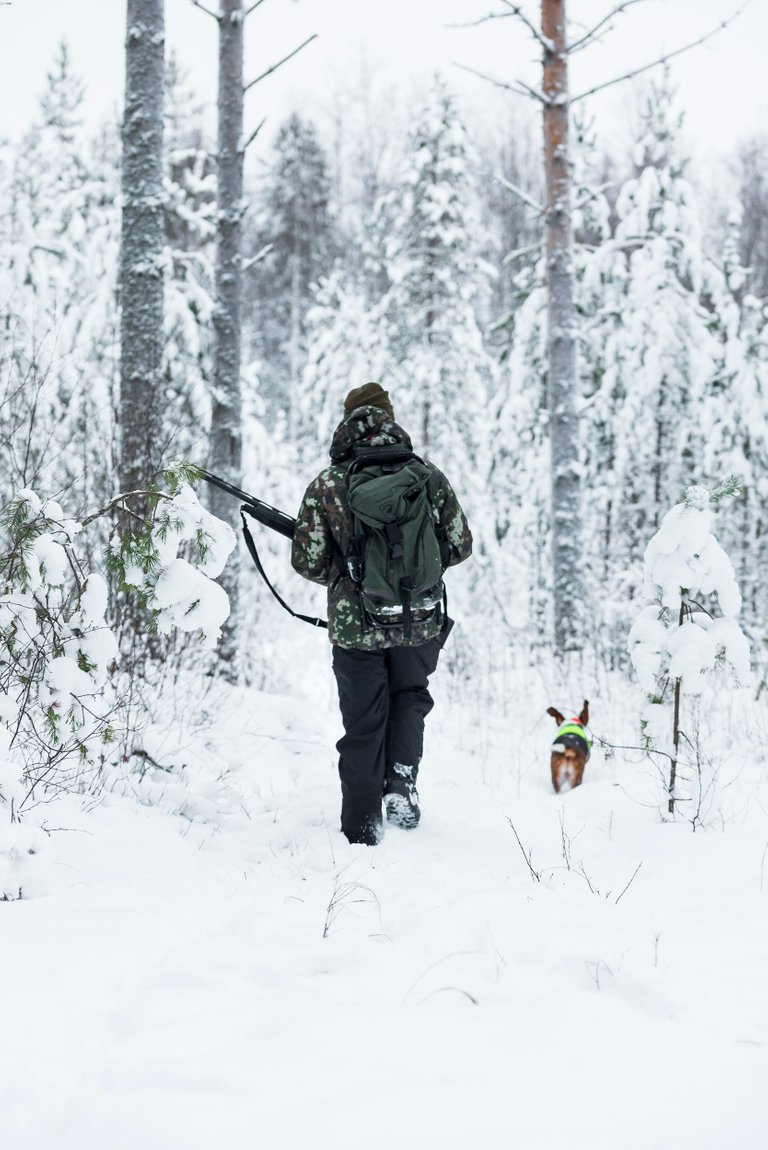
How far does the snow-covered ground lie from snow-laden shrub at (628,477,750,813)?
63 cm

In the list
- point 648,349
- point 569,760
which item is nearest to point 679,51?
point 648,349

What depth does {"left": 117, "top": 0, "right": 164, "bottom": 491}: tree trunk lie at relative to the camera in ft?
19.5

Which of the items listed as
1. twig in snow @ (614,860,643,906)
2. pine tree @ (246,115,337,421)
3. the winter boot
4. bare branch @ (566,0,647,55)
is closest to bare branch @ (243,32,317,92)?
bare branch @ (566,0,647,55)

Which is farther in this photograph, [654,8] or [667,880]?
[654,8]

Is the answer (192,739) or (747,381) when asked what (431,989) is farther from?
(747,381)

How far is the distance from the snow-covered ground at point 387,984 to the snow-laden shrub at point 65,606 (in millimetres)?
498

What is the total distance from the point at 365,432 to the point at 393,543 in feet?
2.11

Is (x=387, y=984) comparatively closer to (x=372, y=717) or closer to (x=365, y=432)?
(x=372, y=717)

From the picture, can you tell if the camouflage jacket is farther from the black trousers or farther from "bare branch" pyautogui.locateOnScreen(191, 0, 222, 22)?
"bare branch" pyautogui.locateOnScreen(191, 0, 222, 22)

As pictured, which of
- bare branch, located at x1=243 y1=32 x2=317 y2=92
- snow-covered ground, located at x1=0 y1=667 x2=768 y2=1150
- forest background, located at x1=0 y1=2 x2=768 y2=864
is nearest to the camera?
snow-covered ground, located at x1=0 y1=667 x2=768 y2=1150

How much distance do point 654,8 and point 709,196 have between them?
101 ft

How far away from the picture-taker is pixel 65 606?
A: 10.3 feet

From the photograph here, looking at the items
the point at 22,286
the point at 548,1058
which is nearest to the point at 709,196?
the point at 22,286

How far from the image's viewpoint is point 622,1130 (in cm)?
158
